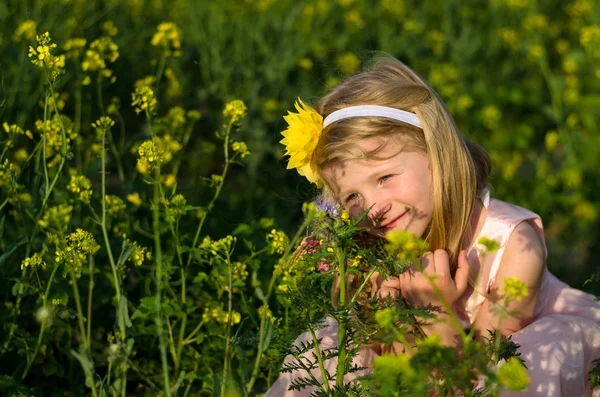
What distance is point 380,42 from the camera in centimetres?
537

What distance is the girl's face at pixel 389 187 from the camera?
2.20m

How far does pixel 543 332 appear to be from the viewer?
2236mm

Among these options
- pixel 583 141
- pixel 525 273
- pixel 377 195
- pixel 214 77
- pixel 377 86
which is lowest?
pixel 583 141

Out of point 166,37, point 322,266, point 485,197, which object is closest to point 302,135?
point 322,266

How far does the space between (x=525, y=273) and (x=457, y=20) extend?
3.95 metres

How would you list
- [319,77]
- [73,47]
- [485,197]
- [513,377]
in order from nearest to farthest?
[513,377], [485,197], [73,47], [319,77]

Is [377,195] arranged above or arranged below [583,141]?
above

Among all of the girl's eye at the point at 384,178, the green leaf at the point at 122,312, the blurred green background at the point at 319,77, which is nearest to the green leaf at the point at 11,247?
the green leaf at the point at 122,312

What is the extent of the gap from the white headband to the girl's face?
0.07 metres

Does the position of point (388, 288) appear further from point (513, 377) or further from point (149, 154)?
point (513, 377)

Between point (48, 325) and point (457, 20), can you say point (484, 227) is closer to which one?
point (48, 325)

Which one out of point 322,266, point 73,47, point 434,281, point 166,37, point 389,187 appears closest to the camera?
point 322,266

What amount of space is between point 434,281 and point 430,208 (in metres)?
0.25

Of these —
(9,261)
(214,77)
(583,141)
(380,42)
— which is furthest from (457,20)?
(9,261)
